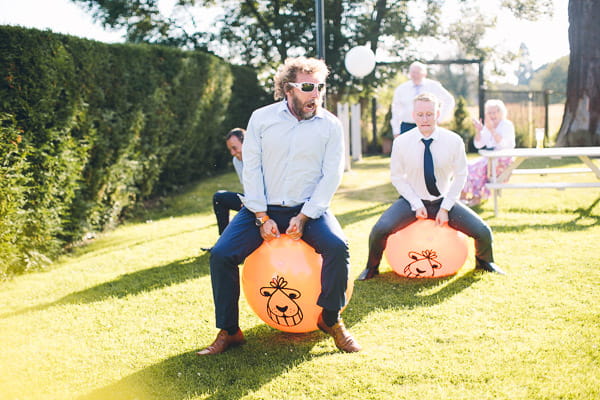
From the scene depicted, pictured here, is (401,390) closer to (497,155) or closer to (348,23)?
(497,155)

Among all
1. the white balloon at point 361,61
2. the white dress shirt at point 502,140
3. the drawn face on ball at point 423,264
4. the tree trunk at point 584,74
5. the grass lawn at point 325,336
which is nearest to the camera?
the grass lawn at point 325,336

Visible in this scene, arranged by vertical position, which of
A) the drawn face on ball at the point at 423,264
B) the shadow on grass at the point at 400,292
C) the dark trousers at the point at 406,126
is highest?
the dark trousers at the point at 406,126

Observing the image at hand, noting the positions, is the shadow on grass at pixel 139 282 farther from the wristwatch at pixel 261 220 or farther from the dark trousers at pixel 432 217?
the wristwatch at pixel 261 220

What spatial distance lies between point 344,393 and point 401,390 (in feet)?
1.04

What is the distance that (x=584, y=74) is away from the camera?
14898mm

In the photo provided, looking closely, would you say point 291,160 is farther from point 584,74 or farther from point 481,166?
point 584,74

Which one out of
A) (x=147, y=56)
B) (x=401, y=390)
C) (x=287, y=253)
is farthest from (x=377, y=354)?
(x=147, y=56)

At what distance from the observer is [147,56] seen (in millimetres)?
8898

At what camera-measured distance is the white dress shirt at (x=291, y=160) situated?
11.6 ft

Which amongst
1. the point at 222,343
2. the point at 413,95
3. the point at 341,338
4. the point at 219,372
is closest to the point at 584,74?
the point at 413,95

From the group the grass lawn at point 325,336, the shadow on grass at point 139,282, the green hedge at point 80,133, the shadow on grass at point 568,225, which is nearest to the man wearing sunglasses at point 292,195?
the grass lawn at point 325,336

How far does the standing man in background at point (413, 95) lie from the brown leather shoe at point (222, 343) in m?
5.48

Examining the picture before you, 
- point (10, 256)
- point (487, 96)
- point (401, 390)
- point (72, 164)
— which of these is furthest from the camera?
point (487, 96)

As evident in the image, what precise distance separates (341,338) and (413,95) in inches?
226
